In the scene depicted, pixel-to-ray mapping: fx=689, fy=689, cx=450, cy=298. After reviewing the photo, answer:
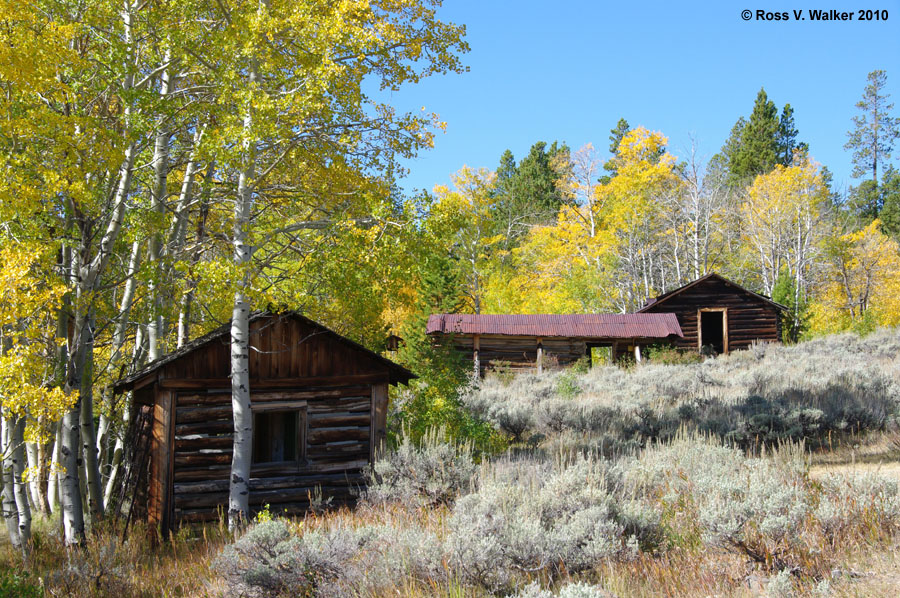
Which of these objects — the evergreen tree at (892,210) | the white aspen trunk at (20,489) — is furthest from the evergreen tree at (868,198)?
the white aspen trunk at (20,489)

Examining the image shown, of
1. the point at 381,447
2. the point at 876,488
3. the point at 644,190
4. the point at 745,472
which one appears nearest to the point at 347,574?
the point at 745,472

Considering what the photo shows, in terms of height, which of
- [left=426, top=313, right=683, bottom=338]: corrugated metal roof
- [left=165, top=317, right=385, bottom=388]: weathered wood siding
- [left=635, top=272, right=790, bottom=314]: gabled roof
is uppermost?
[left=635, top=272, right=790, bottom=314]: gabled roof

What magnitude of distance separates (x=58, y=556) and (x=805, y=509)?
9.64 m

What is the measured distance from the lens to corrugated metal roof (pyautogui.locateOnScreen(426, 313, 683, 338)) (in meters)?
29.2

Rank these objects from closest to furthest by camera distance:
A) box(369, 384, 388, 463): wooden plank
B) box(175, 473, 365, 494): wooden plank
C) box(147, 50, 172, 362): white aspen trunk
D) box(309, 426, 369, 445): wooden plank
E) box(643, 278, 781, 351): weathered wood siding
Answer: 1. box(147, 50, 172, 362): white aspen trunk
2. box(175, 473, 365, 494): wooden plank
3. box(309, 426, 369, 445): wooden plank
4. box(369, 384, 388, 463): wooden plank
5. box(643, 278, 781, 351): weathered wood siding

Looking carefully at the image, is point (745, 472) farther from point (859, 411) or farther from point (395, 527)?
point (859, 411)

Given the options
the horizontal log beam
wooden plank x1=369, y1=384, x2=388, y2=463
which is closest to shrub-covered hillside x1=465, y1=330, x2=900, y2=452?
wooden plank x1=369, y1=384, x2=388, y2=463

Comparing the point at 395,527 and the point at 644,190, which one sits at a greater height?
the point at 644,190

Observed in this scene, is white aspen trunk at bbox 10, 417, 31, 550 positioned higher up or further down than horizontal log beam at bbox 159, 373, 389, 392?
further down

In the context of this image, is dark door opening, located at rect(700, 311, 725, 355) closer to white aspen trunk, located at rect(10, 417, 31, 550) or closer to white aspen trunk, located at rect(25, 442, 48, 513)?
white aspen trunk, located at rect(25, 442, 48, 513)

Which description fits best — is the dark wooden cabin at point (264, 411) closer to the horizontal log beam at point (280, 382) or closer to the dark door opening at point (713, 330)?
the horizontal log beam at point (280, 382)

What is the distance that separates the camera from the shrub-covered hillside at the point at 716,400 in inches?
504

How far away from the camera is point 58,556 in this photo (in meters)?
9.80

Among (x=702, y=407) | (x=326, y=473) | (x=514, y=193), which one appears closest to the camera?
(x=326, y=473)
